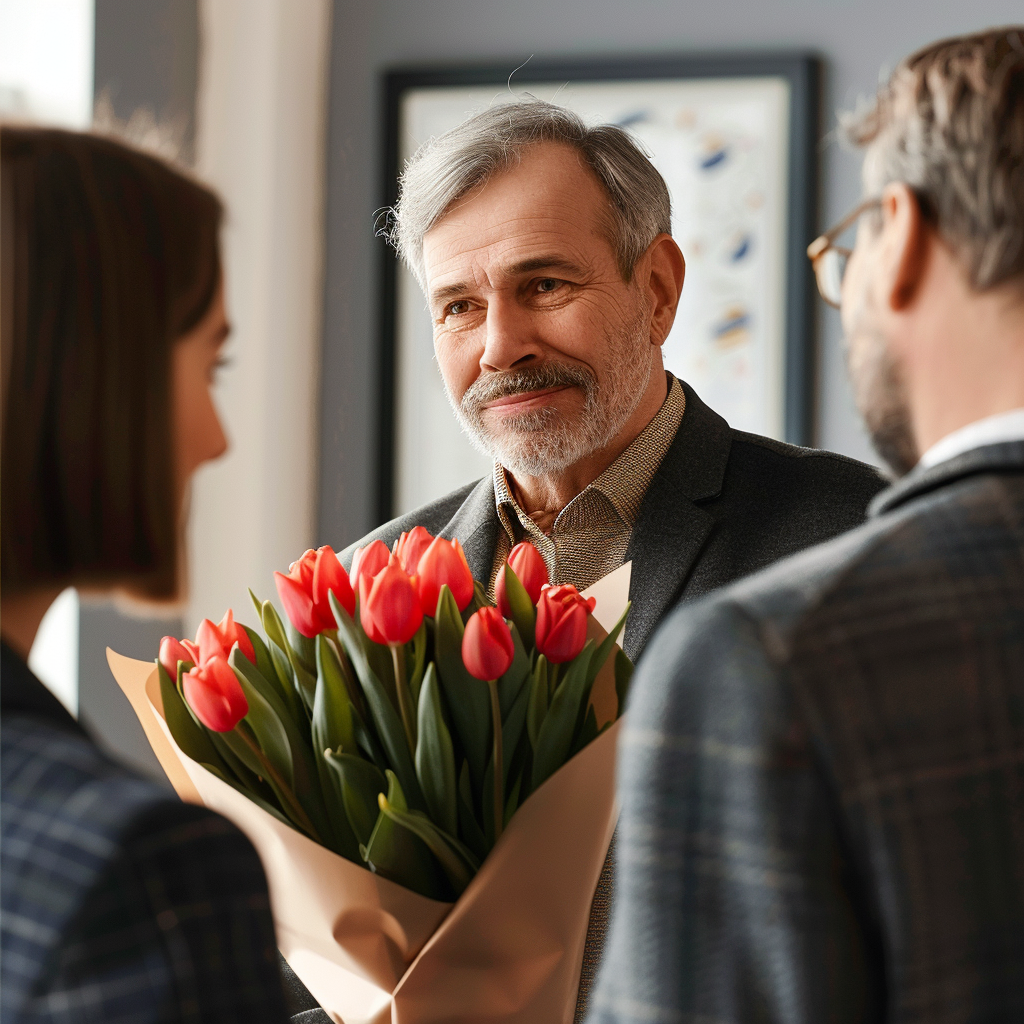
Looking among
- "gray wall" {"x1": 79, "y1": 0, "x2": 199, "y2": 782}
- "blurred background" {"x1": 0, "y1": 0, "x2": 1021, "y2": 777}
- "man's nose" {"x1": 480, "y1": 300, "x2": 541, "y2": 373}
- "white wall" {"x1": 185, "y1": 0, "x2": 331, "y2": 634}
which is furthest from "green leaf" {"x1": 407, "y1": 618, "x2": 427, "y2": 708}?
"white wall" {"x1": 185, "y1": 0, "x2": 331, "y2": 634}

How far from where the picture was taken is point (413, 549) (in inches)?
31.5

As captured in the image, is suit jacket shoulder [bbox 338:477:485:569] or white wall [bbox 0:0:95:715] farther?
white wall [bbox 0:0:95:715]

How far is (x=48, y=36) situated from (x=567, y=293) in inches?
53.7

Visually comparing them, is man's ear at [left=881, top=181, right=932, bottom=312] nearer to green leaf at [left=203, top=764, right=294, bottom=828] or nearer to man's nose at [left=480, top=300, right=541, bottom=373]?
green leaf at [left=203, top=764, right=294, bottom=828]

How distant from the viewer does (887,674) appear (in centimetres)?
49

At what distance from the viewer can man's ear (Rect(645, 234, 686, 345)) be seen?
4.75ft

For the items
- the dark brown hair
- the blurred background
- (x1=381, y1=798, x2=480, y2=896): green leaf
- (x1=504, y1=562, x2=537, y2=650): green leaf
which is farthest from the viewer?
the blurred background

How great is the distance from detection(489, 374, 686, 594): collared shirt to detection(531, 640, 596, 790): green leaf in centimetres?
53

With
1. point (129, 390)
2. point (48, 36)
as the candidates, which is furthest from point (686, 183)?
point (129, 390)

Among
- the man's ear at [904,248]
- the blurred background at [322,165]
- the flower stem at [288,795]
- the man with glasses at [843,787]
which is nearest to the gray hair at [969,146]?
the man's ear at [904,248]

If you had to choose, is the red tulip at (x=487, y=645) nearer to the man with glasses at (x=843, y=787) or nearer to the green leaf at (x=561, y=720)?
the green leaf at (x=561, y=720)

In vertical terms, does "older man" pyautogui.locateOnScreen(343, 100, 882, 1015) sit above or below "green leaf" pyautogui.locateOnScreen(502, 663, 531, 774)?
above

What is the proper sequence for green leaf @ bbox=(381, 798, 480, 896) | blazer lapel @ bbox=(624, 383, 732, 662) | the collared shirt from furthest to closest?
the collared shirt, blazer lapel @ bbox=(624, 383, 732, 662), green leaf @ bbox=(381, 798, 480, 896)

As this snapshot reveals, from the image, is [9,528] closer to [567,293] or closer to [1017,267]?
[1017,267]
